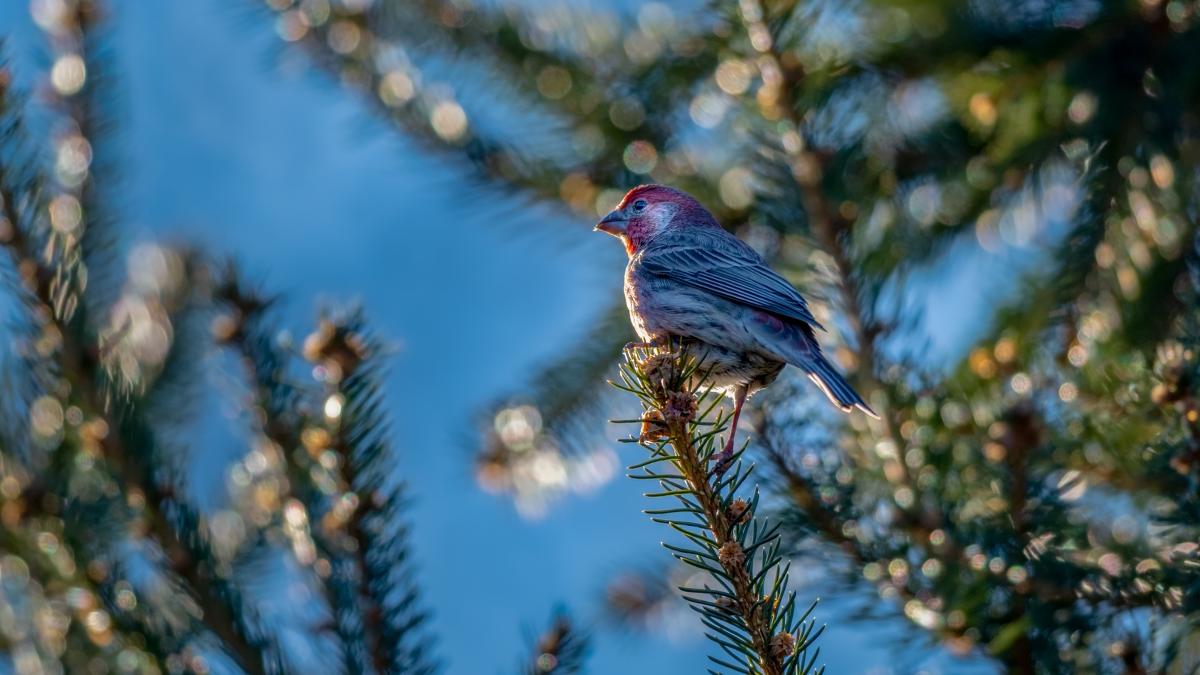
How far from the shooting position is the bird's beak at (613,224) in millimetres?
4143

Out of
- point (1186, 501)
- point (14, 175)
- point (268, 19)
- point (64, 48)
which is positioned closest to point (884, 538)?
point (1186, 501)

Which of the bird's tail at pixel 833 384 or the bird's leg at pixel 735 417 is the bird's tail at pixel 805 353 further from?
the bird's leg at pixel 735 417

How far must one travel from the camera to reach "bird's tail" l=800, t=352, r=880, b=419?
3.12 metres

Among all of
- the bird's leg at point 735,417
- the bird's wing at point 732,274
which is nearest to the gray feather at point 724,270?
the bird's wing at point 732,274

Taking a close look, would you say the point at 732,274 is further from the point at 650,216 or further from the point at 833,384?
the point at 833,384

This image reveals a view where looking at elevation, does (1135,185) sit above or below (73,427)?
above

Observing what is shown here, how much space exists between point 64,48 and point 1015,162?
254 centimetres

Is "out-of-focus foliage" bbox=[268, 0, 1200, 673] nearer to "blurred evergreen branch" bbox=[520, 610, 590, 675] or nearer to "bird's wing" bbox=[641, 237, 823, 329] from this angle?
"bird's wing" bbox=[641, 237, 823, 329]

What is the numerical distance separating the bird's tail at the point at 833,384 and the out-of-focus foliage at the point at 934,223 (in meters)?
0.04

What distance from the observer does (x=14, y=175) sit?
267 cm

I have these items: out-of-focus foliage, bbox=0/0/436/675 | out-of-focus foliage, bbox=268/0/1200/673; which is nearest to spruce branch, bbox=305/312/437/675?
out-of-focus foliage, bbox=0/0/436/675

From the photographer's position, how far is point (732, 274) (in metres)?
4.00

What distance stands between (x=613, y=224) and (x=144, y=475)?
80.3 inches

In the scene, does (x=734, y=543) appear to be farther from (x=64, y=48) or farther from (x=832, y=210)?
(x=64, y=48)
